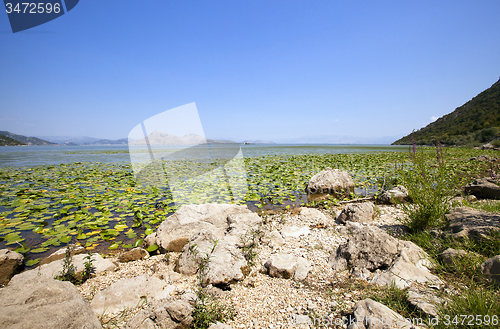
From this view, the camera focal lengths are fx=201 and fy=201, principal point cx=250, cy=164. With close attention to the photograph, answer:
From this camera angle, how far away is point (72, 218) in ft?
16.5

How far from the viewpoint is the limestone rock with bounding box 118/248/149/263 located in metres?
3.45

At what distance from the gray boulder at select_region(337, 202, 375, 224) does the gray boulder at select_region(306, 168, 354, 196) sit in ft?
8.79

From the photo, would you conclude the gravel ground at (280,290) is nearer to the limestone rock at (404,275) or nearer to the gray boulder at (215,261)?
the gray boulder at (215,261)

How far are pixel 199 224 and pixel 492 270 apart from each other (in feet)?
13.2

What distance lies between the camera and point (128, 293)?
2.41 m

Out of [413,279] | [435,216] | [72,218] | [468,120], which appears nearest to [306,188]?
[435,216]

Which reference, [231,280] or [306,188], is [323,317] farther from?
[306,188]

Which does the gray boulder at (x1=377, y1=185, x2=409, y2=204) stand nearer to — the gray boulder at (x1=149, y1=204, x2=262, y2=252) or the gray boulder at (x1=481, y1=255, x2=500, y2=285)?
the gray boulder at (x1=481, y1=255, x2=500, y2=285)

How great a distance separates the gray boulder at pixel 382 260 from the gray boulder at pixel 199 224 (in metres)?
1.69

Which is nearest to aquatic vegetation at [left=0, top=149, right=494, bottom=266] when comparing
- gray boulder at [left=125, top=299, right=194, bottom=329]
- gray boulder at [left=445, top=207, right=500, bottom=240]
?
gray boulder at [left=445, top=207, right=500, bottom=240]

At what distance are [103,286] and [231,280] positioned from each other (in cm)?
177

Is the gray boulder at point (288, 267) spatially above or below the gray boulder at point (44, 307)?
below

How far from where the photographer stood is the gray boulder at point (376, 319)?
1.63 meters

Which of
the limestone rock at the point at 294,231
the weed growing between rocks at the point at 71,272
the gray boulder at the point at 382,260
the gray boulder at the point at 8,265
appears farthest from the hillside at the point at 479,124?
the gray boulder at the point at 8,265
